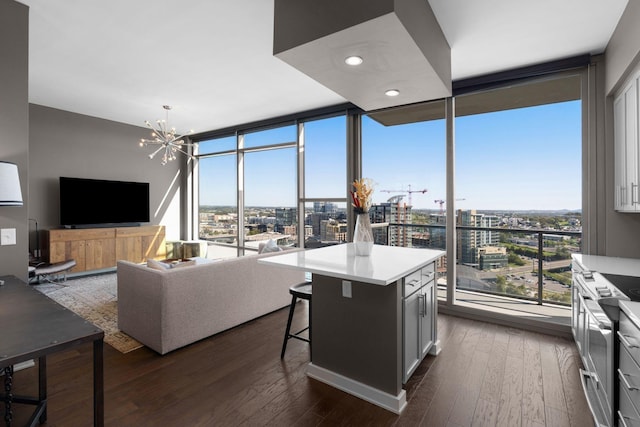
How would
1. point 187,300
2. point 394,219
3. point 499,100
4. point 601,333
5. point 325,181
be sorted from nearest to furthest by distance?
point 601,333 < point 187,300 < point 499,100 < point 394,219 < point 325,181

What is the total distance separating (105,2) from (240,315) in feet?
9.71

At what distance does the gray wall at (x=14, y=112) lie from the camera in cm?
227


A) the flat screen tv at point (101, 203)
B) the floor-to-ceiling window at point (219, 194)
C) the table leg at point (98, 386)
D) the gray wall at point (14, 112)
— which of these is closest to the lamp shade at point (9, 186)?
the gray wall at point (14, 112)

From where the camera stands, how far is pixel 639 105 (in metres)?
2.20

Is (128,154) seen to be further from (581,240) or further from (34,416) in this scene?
(581,240)

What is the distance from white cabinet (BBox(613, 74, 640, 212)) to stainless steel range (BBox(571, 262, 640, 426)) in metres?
0.74

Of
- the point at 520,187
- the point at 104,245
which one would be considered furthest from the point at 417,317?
the point at 104,245

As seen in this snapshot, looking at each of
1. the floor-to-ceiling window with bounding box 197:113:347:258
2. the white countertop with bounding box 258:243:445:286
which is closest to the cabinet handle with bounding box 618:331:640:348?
the white countertop with bounding box 258:243:445:286

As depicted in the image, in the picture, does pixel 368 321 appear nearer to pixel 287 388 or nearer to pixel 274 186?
pixel 287 388

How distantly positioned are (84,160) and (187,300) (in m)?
4.58

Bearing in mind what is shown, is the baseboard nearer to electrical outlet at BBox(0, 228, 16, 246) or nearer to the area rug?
the area rug

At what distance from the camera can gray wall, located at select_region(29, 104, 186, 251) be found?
5.12 metres

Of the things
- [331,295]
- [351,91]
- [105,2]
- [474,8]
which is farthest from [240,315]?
[474,8]

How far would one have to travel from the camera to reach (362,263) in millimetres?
2205
